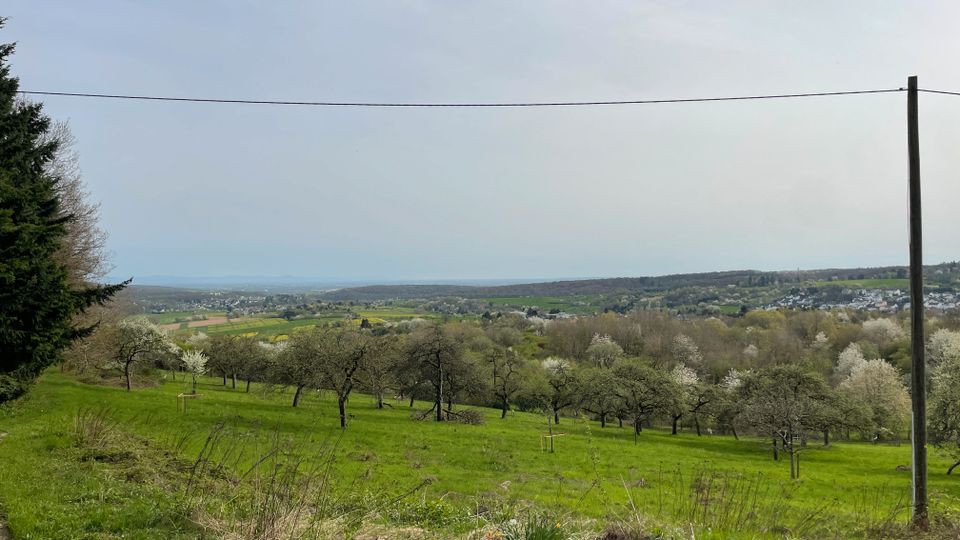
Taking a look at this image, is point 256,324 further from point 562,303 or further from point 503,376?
point 562,303

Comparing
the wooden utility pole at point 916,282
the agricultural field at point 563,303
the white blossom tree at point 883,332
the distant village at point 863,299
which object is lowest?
the agricultural field at point 563,303

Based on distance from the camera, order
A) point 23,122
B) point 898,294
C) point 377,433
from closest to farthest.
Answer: point 23,122 → point 377,433 → point 898,294

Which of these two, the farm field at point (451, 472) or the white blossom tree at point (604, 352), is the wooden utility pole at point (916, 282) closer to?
the farm field at point (451, 472)

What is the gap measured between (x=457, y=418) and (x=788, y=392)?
25.4 metres

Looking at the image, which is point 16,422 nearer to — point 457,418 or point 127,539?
point 127,539

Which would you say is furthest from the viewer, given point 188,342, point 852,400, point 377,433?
point 188,342

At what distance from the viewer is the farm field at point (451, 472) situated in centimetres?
720

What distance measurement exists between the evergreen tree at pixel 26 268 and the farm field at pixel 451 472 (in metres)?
2.45

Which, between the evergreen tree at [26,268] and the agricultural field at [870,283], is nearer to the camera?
the evergreen tree at [26,268]

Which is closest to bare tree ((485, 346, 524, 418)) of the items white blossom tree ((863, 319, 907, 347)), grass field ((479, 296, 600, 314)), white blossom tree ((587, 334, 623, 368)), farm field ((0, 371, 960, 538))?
farm field ((0, 371, 960, 538))

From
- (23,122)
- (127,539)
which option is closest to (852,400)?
(127,539)

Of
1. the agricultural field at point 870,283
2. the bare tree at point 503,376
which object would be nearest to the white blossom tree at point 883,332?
the agricultural field at point 870,283

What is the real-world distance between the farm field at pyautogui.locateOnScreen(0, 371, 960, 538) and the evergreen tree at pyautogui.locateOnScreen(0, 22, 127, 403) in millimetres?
2448

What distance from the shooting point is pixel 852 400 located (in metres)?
43.1
